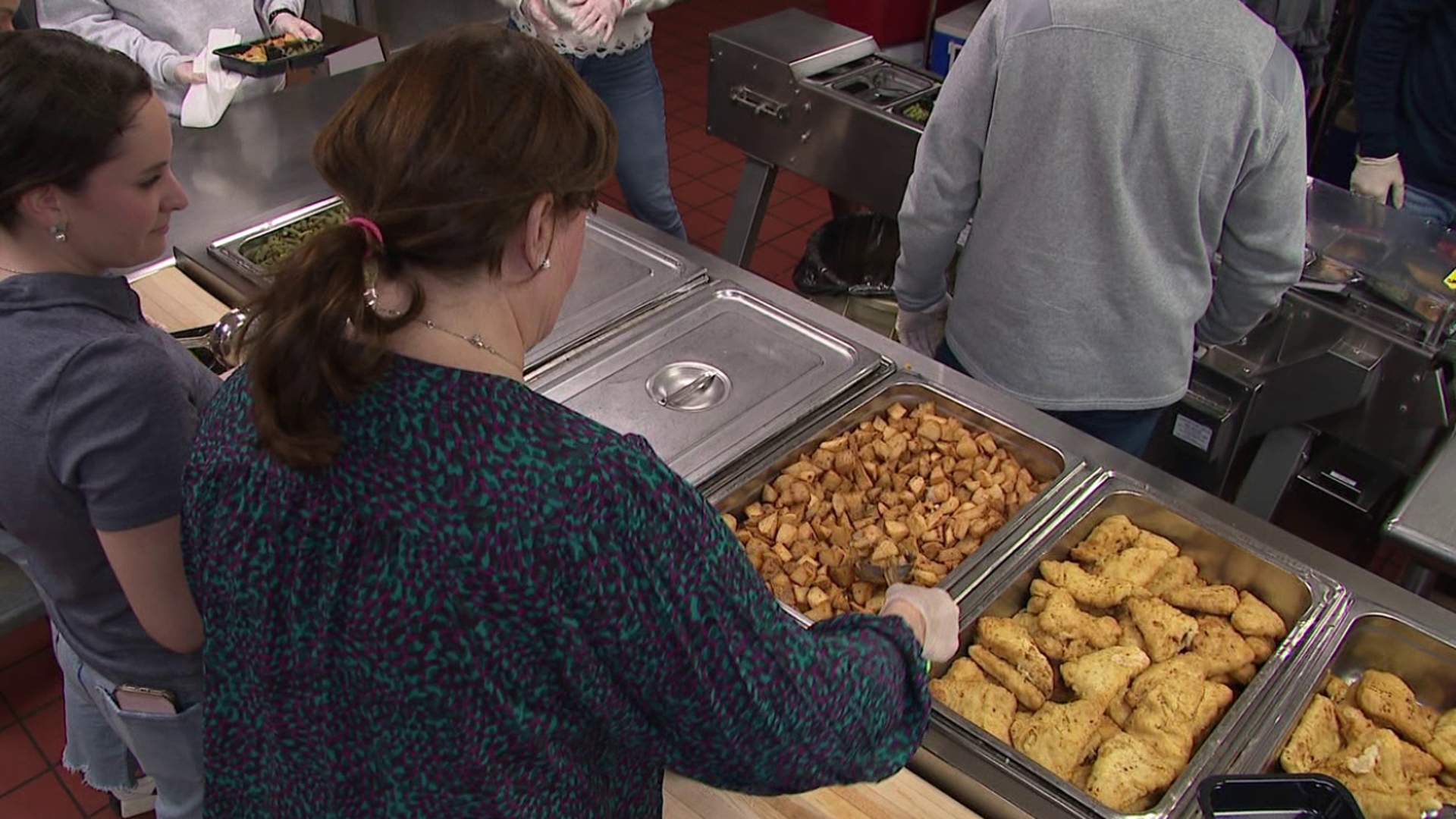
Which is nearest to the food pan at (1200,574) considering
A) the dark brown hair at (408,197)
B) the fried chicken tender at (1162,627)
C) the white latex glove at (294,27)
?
the fried chicken tender at (1162,627)

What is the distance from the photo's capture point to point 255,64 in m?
3.09

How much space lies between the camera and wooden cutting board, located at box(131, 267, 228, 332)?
93.3 inches

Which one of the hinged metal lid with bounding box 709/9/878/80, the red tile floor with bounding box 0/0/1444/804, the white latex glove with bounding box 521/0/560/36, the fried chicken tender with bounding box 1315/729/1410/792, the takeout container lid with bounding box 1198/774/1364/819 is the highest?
the white latex glove with bounding box 521/0/560/36

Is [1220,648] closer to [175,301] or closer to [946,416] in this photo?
[946,416]

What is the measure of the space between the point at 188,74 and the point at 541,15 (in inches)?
42.2

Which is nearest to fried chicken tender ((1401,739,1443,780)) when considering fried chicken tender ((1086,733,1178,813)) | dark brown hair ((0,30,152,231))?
fried chicken tender ((1086,733,1178,813))

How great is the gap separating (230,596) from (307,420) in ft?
0.80

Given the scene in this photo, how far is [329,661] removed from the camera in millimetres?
978

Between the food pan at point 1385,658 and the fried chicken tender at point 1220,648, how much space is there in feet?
0.27

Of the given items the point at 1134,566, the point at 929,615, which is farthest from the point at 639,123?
the point at 929,615

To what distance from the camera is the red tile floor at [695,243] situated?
2.57 meters

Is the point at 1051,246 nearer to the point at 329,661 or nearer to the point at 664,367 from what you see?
the point at 664,367

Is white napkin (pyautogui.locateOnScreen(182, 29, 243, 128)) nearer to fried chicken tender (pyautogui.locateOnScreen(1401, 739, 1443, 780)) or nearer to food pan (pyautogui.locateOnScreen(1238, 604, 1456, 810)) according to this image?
food pan (pyautogui.locateOnScreen(1238, 604, 1456, 810))

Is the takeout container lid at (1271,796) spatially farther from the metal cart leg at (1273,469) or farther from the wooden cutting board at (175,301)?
the wooden cutting board at (175,301)
